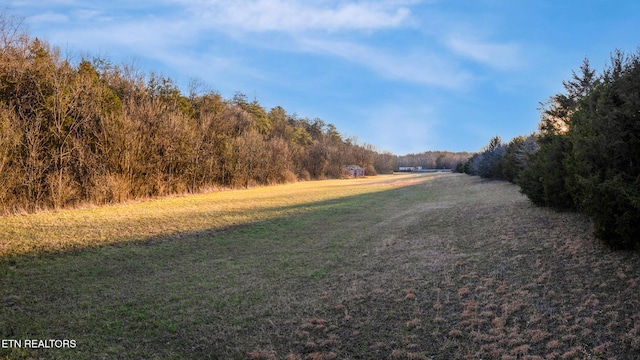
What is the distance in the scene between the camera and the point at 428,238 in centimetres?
813

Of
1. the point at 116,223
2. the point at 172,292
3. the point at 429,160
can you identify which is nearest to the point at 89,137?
the point at 116,223

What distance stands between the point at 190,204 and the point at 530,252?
43.2 feet

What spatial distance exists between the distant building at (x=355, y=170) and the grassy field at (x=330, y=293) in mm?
44609

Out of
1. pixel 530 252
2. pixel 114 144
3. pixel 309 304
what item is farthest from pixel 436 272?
pixel 114 144

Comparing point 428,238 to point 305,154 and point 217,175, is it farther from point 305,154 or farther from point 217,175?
point 305,154

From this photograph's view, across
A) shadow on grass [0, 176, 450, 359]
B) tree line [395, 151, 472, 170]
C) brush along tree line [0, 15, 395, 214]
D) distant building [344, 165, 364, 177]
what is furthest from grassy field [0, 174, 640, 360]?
tree line [395, 151, 472, 170]

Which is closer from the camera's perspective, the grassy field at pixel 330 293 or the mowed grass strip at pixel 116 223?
the grassy field at pixel 330 293

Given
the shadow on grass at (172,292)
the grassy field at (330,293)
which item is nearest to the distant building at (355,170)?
the shadow on grass at (172,292)

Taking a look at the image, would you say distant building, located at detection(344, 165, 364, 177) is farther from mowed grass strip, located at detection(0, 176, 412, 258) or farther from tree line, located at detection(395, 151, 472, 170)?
tree line, located at detection(395, 151, 472, 170)

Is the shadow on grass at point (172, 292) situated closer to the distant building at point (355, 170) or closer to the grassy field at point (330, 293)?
the grassy field at point (330, 293)

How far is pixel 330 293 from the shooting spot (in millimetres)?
5211

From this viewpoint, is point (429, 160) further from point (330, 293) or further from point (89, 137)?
point (330, 293)

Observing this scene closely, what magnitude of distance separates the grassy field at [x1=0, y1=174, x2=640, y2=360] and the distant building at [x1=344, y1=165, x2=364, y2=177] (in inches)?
1756

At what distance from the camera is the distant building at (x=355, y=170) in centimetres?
5383
